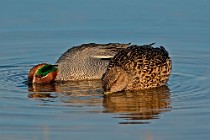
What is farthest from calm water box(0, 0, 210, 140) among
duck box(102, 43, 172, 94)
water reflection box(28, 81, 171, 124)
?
duck box(102, 43, 172, 94)

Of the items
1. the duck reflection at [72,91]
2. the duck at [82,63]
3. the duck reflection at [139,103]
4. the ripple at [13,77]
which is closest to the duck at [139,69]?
the duck reflection at [139,103]

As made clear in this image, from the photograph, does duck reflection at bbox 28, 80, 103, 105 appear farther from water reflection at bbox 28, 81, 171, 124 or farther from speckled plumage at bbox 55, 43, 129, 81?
speckled plumage at bbox 55, 43, 129, 81

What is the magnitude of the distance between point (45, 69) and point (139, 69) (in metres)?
1.76

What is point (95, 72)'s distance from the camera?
13453mm

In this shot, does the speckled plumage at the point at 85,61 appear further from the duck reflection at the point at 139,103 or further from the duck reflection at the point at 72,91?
the duck reflection at the point at 139,103

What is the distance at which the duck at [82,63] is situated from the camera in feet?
Result: 44.1

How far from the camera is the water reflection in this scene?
34.8 ft

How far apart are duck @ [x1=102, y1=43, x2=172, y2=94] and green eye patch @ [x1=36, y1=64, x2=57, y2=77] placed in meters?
1.34

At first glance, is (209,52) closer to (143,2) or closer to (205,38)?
(205,38)

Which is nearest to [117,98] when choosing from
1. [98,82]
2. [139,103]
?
[139,103]

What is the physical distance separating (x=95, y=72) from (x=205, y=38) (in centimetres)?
221

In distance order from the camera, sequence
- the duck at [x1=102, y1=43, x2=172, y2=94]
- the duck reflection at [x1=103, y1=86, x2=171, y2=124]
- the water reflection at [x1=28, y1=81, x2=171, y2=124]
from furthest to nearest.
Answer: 1. the duck at [x1=102, y1=43, x2=172, y2=94]
2. the water reflection at [x1=28, y1=81, x2=171, y2=124]
3. the duck reflection at [x1=103, y1=86, x2=171, y2=124]

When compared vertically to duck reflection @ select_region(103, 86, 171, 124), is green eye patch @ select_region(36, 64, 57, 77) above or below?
above

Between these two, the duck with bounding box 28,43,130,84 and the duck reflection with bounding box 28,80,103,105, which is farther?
the duck with bounding box 28,43,130,84
